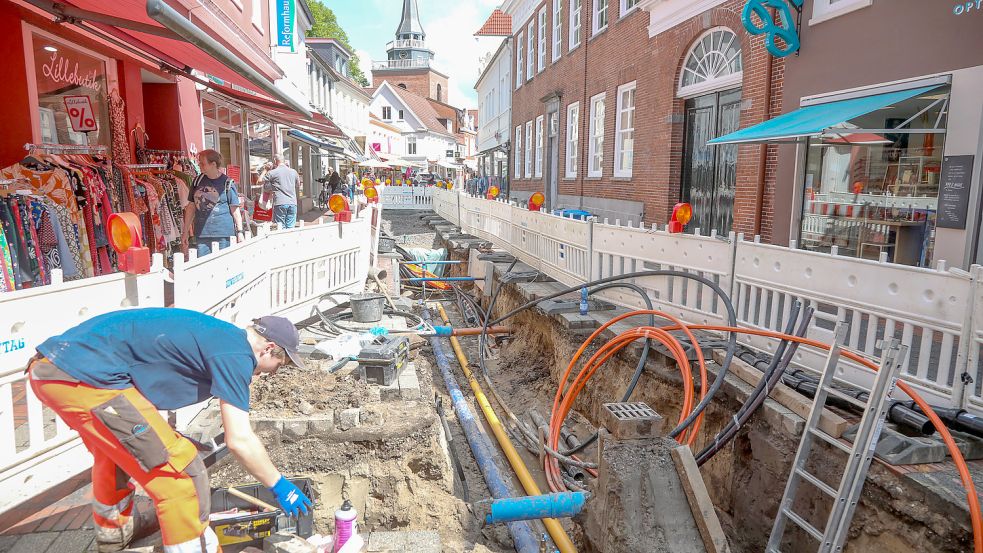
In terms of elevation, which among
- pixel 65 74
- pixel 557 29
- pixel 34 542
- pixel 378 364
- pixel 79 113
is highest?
pixel 557 29

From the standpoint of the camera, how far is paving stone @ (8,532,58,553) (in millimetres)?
2922

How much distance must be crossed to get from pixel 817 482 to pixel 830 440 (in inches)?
9.3

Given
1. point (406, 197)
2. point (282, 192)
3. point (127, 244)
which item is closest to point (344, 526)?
point (127, 244)

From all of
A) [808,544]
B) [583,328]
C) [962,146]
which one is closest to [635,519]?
[808,544]

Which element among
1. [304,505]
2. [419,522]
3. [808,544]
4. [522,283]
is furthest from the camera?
[522,283]

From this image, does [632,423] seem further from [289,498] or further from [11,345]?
[11,345]

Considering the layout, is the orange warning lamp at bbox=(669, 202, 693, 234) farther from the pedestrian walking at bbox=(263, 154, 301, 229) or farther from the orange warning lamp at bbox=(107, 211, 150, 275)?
the pedestrian walking at bbox=(263, 154, 301, 229)

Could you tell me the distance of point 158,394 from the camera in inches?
107

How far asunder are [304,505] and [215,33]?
4.35 m

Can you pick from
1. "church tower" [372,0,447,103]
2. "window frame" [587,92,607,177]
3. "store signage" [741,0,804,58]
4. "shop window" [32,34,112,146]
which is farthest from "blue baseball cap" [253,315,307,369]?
"church tower" [372,0,447,103]

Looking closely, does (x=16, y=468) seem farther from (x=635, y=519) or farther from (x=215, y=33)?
(x=215, y=33)

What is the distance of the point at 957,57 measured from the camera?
17.9 ft

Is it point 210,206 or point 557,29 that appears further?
point 557,29

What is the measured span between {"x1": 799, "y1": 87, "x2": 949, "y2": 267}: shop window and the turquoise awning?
13 cm
